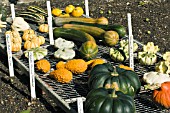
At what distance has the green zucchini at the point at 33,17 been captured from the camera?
8.75m

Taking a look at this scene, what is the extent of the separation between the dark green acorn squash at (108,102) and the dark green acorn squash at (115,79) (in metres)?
0.33

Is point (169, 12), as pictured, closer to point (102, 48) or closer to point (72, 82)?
point (102, 48)

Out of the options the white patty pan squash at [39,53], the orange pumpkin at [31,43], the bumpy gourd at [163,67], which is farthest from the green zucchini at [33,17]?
the bumpy gourd at [163,67]

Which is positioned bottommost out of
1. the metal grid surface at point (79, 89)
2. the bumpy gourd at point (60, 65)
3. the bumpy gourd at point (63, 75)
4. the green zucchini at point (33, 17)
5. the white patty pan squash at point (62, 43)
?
the metal grid surface at point (79, 89)

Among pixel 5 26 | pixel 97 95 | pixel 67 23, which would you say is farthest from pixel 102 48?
pixel 97 95

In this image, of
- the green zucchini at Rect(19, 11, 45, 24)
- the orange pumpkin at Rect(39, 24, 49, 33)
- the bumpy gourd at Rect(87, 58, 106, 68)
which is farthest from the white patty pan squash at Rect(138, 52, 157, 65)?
the green zucchini at Rect(19, 11, 45, 24)

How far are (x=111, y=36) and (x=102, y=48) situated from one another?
227 millimetres

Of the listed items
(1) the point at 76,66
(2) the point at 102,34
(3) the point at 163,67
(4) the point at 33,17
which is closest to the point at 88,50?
(1) the point at 76,66

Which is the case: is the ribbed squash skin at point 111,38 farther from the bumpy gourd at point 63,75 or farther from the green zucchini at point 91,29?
the bumpy gourd at point 63,75

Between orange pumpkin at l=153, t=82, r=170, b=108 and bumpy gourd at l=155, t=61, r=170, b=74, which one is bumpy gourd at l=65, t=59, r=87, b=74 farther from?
orange pumpkin at l=153, t=82, r=170, b=108

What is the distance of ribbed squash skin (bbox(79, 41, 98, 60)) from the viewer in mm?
7125

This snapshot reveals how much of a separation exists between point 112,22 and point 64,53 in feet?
7.64

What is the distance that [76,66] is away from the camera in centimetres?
671

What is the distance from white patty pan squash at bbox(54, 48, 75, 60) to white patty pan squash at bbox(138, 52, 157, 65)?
3.12 feet
